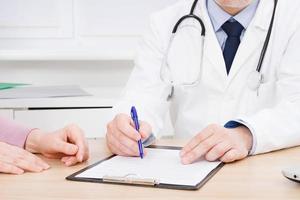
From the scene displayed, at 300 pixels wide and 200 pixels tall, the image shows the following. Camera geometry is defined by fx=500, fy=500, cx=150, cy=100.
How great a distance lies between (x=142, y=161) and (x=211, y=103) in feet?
1.89

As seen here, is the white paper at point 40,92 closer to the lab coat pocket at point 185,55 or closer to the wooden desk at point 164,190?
the lab coat pocket at point 185,55

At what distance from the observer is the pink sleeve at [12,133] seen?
45.1 inches

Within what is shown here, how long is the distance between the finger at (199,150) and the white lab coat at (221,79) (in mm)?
422

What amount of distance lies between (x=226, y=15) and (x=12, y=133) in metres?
0.77

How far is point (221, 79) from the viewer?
4.98 feet

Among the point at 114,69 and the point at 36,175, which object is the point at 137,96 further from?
the point at 114,69

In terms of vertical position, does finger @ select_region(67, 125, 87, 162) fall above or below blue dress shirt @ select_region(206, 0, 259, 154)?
below

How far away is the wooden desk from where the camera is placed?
2.56ft

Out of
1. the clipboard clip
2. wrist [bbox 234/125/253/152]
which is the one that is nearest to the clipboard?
the clipboard clip

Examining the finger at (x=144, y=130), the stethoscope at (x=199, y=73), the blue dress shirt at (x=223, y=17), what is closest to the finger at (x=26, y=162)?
the finger at (x=144, y=130)

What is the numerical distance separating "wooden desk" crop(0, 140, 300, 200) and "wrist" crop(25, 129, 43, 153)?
14cm

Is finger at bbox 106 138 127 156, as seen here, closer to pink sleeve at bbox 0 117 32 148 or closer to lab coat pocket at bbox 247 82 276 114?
pink sleeve at bbox 0 117 32 148

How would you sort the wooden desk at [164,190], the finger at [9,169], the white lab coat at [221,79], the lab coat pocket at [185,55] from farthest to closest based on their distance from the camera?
1. the lab coat pocket at [185,55]
2. the white lab coat at [221,79]
3. the finger at [9,169]
4. the wooden desk at [164,190]

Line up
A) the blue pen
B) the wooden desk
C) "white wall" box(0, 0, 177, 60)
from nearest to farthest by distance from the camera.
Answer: the wooden desk → the blue pen → "white wall" box(0, 0, 177, 60)
